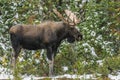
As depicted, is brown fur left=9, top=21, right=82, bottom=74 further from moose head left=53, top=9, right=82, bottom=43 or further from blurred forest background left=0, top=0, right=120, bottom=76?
blurred forest background left=0, top=0, right=120, bottom=76

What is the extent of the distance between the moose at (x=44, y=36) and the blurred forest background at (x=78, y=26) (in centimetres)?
168

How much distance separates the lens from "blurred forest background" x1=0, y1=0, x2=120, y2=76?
1437 cm

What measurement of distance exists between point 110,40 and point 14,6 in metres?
3.09

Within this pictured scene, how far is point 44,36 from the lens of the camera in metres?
12.3

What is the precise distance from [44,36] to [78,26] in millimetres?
2425

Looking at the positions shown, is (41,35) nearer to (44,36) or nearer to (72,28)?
(44,36)

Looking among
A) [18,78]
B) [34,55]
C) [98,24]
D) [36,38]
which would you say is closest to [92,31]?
[98,24]

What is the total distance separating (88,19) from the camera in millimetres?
14586

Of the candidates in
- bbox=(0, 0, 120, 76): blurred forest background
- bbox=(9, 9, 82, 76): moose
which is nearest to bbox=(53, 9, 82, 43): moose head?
bbox=(9, 9, 82, 76): moose

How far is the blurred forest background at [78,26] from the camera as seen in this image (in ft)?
47.1

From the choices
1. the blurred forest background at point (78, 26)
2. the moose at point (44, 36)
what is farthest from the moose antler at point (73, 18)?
the blurred forest background at point (78, 26)

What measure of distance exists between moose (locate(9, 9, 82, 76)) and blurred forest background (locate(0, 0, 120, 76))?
1683 millimetres

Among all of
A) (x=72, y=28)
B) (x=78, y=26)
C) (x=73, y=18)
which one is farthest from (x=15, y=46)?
(x=78, y=26)

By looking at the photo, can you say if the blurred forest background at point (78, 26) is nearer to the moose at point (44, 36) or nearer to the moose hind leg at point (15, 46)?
the moose hind leg at point (15, 46)
